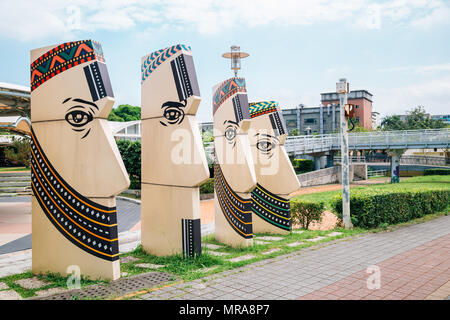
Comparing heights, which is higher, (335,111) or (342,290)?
(335,111)

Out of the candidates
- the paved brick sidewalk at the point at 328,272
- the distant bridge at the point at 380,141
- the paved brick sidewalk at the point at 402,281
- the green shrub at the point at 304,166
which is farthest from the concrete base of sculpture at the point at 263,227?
the green shrub at the point at 304,166

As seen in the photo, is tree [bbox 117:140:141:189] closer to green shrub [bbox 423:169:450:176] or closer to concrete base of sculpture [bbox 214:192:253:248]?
concrete base of sculpture [bbox 214:192:253:248]

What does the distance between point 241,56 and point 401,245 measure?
6.32 metres

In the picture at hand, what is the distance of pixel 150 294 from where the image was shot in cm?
584

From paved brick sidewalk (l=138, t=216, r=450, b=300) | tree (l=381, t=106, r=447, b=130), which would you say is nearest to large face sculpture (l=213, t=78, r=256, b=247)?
paved brick sidewalk (l=138, t=216, r=450, b=300)

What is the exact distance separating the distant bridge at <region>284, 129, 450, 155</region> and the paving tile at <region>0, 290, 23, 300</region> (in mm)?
22402

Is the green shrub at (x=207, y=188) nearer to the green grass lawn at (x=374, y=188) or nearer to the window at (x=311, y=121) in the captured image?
the green grass lawn at (x=374, y=188)

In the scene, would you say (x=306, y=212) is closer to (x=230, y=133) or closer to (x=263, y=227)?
(x=263, y=227)

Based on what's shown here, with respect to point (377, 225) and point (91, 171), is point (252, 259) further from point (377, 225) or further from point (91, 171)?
point (377, 225)

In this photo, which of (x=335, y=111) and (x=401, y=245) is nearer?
(x=401, y=245)

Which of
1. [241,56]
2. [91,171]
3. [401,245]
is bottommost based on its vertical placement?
[401,245]

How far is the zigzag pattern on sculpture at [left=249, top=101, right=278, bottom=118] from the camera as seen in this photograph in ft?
35.2
